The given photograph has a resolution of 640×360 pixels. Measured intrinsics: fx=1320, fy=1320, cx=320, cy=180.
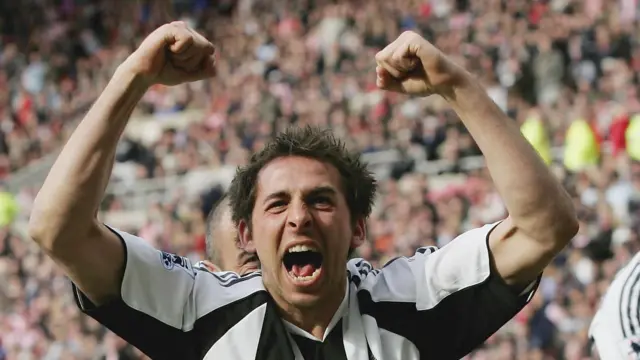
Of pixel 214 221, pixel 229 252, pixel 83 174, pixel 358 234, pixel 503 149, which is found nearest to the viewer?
pixel 83 174

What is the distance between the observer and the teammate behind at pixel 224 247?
4754 mm

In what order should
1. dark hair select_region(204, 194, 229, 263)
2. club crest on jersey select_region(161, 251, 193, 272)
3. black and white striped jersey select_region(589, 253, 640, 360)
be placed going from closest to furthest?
club crest on jersey select_region(161, 251, 193, 272) < black and white striped jersey select_region(589, 253, 640, 360) < dark hair select_region(204, 194, 229, 263)

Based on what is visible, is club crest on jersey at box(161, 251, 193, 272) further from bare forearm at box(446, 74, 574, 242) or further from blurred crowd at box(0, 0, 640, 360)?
blurred crowd at box(0, 0, 640, 360)

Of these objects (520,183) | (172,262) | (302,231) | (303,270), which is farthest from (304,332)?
(520,183)

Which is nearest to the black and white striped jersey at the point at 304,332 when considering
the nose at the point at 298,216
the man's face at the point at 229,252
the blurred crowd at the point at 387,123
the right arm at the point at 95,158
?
the right arm at the point at 95,158

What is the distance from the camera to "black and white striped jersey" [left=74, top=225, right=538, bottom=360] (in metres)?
3.59

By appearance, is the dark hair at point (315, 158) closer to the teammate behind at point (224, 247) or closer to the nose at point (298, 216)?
the nose at point (298, 216)

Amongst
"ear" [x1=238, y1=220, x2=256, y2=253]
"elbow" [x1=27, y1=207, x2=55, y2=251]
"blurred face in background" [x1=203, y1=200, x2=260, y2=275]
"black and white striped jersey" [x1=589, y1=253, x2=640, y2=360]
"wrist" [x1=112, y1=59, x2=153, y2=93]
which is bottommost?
"black and white striped jersey" [x1=589, y1=253, x2=640, y2=360]

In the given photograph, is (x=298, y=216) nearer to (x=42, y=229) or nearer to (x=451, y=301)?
(x=451, y=301)

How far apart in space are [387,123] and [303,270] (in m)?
11.3

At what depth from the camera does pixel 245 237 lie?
3914 mm

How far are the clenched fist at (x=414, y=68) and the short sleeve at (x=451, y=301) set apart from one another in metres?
0.46

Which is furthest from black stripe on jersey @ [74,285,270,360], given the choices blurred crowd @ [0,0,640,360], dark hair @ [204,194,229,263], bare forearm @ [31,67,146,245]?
blurred crowd @ [0,0,640,360]

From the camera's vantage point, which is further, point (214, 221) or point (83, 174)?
point (214, 221)
